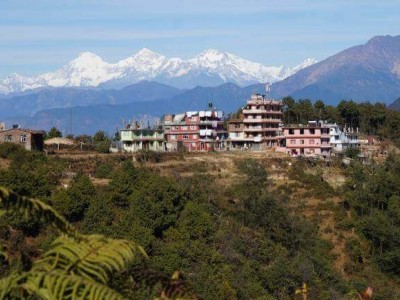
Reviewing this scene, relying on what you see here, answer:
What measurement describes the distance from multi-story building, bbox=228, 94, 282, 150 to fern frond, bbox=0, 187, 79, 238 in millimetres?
55541

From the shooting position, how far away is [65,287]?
3.13 meters

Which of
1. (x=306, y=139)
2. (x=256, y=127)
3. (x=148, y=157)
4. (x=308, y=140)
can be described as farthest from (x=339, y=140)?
(x=148, y=157)

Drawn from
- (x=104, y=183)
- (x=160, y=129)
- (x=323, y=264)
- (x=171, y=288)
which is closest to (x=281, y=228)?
(x=323, y=264)

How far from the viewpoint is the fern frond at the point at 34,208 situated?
3.25m

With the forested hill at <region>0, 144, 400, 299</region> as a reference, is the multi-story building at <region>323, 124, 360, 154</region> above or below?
above

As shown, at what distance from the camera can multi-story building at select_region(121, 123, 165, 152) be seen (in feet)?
180

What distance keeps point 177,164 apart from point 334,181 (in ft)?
32.1

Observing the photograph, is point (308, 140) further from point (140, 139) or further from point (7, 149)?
point (7, 149)

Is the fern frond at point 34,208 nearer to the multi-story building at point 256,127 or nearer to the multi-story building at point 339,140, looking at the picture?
the multi-story building at point 339,140

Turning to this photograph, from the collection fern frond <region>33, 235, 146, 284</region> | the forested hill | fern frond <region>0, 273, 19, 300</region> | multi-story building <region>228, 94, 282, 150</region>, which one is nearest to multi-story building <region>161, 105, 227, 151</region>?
multi-story building <region>228, 94, 282, 150</region>

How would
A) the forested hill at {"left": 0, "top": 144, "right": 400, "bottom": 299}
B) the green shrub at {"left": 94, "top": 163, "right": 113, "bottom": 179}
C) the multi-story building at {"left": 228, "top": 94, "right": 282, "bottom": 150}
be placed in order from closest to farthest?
the forested hill at {"left": 0, "top": 144, "right": 400, "bottom": 299} < the green shrub at {"left": 94, "top": 163, "right": 113, "bottom": 179} < the multi-story building at {"left": 228, "top": 94, "right": 282, "bottom": 150}

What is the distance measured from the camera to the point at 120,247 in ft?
10.9

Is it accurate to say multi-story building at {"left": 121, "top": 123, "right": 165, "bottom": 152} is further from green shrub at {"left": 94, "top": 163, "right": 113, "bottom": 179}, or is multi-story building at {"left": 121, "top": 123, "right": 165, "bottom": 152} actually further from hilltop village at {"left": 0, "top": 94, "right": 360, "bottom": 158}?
green shrub at {"left": 94, "top": 163, "right": 113, "bottom": 179}

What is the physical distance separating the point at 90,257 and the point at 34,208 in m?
0.33
